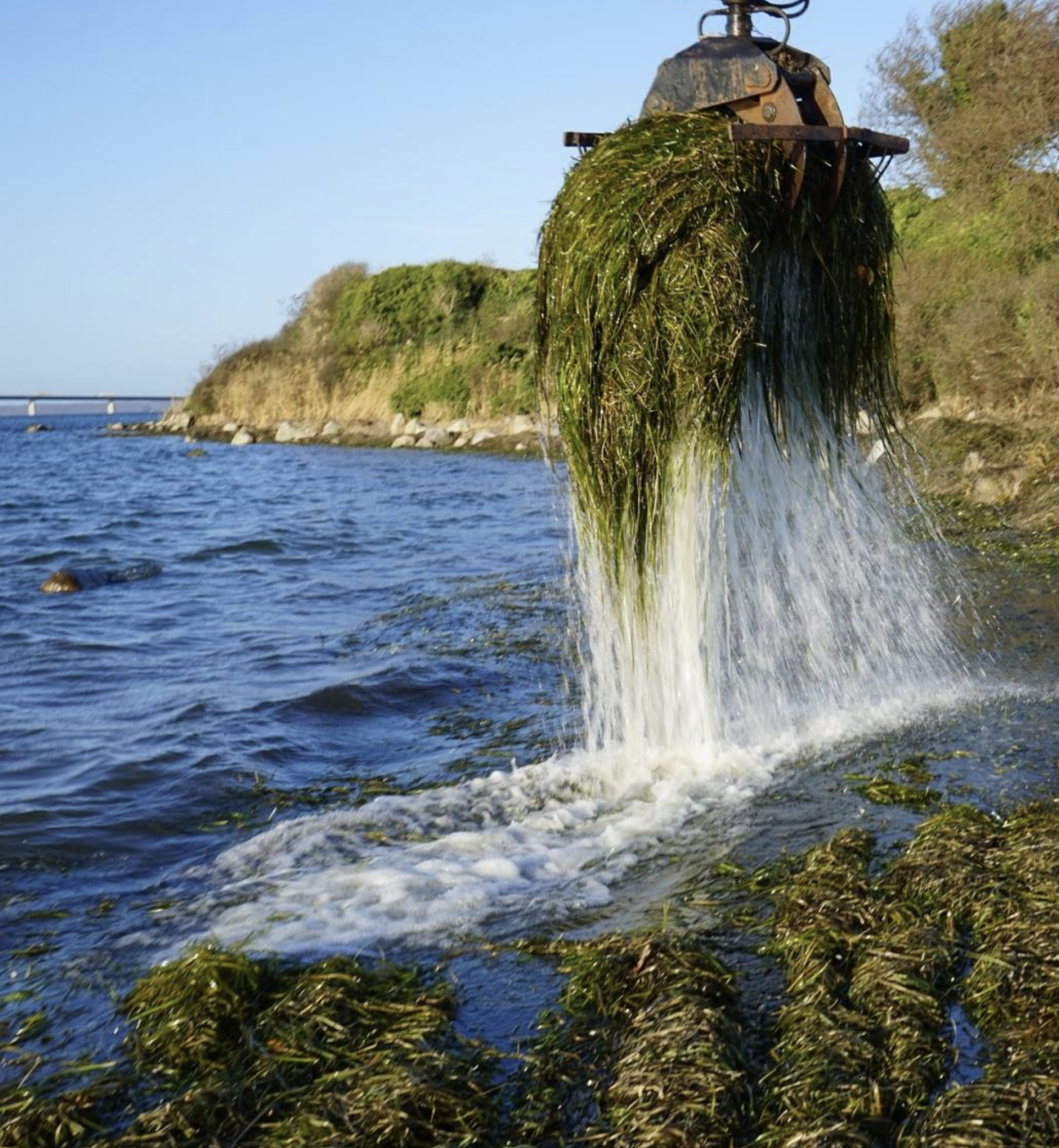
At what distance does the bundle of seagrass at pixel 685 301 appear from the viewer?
638cm

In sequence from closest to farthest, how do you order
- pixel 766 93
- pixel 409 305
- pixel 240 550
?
pixel 766 93 < pixel 240 550 < pixel 409 305

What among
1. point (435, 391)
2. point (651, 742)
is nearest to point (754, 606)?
point (651, 742)

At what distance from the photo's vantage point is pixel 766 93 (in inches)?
243

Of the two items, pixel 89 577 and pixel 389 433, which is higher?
pixel 389 433

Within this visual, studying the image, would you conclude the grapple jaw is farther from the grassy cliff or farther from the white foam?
the grassy cliff

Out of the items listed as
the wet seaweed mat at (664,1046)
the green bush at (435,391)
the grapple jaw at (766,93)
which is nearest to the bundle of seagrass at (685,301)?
the grapple jaw at (766,93)

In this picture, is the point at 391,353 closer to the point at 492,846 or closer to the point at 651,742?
the point at 651,742

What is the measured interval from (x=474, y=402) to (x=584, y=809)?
3991 centimetres

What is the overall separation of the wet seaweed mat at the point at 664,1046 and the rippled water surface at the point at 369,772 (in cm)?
41

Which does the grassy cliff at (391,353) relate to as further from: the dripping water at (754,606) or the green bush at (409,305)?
the dripping water at (754,606)

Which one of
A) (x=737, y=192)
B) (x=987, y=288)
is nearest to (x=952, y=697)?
(x=737, y=192)

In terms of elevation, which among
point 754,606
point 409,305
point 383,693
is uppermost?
point 409,305

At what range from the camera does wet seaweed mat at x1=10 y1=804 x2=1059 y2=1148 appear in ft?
12.9

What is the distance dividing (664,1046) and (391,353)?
49.7 metres
